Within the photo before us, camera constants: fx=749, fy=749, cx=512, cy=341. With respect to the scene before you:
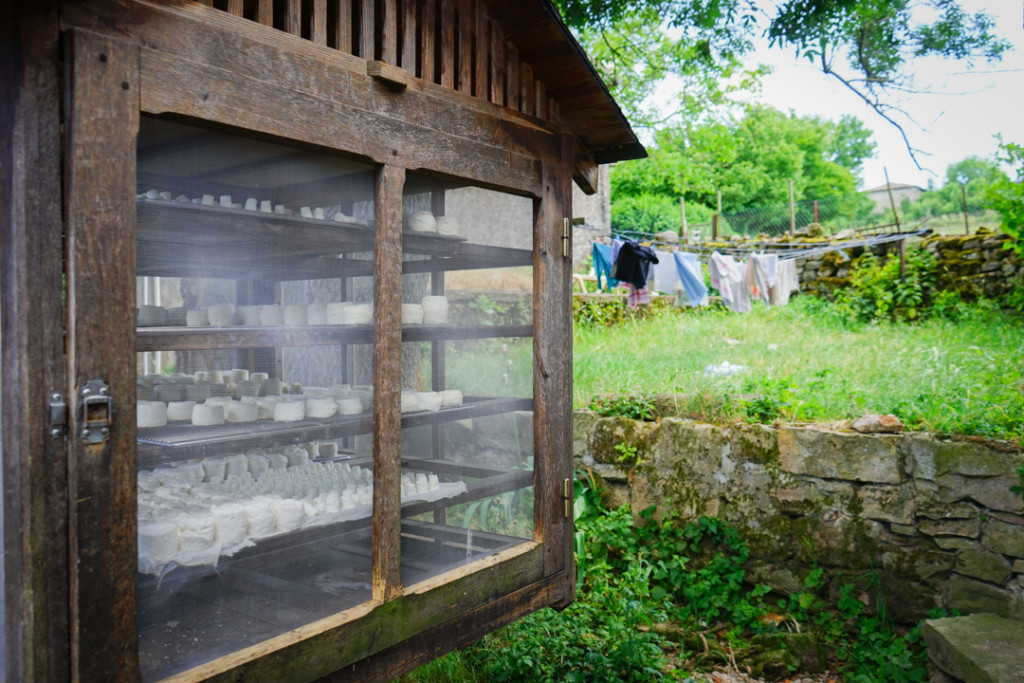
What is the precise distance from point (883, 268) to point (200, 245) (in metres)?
9.88

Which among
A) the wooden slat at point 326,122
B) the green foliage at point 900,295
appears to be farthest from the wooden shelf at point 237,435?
the green foliage at point 900,295

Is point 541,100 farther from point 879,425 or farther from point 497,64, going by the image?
point 879,425

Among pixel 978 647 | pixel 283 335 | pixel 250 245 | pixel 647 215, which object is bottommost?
pixel 978 647

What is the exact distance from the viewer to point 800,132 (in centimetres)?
3397

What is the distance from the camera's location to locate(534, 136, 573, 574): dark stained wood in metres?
2.65

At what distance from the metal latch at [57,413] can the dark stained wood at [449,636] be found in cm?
93

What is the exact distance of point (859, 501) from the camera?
15.1ft

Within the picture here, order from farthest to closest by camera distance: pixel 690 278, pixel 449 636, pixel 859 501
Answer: pixel 690 278
pixel 859 501
pixel 449 636

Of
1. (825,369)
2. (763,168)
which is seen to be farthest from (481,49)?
(763,168)

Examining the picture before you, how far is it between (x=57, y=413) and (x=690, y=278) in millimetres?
8054

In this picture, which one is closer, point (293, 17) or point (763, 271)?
point (293, 17)

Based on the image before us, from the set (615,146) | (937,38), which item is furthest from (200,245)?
(937,38)

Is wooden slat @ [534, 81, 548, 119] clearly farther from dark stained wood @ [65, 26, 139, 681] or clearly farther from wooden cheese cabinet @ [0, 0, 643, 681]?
dark stained wood @ [65, 26, 139, 681]

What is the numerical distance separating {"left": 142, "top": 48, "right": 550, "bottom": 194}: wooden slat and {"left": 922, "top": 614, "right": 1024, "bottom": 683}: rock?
2961 mm
